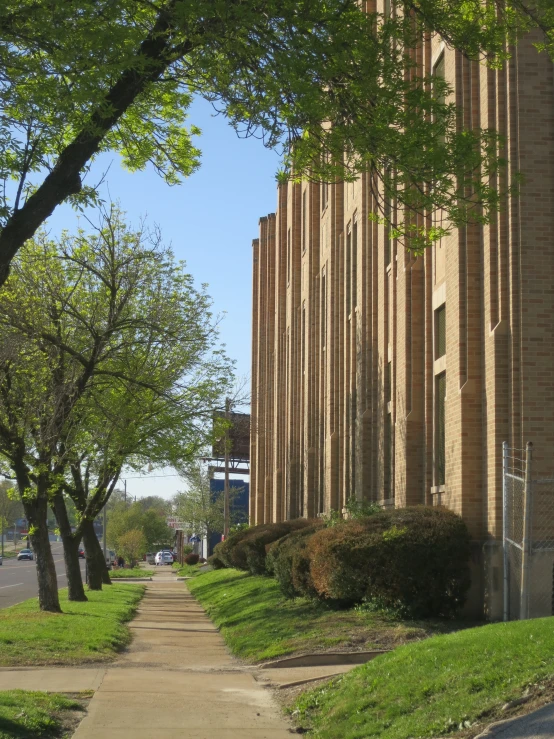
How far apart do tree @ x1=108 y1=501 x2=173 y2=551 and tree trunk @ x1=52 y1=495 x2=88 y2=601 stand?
187 feet

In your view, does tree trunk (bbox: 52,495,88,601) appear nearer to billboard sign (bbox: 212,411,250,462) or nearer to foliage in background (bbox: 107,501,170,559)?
billboard sign (bbox: 212,411,250,462)

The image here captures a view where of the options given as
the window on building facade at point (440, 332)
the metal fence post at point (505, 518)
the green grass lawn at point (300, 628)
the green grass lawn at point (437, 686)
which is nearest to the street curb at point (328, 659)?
the green grass lawn at point (300, 628)

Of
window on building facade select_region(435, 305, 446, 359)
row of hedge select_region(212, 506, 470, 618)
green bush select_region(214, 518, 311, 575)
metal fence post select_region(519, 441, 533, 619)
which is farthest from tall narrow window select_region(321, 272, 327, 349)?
metal fence post select_region(519, 441, 533, 619)

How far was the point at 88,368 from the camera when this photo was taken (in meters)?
18.2

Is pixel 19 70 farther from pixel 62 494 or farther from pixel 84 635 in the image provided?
pixel 62 494

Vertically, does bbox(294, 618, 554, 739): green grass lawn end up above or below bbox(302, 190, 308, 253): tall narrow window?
below

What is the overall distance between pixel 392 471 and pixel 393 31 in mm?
13244

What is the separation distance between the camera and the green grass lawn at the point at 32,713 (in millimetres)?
8773

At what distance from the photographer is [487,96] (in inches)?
616

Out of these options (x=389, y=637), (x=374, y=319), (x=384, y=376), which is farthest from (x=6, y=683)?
(x=374, y=319)

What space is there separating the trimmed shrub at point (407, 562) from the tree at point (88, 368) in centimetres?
456

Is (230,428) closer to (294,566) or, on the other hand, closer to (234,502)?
(294,566)

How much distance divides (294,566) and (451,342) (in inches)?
214

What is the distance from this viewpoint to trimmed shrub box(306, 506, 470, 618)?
1474 centimetres
